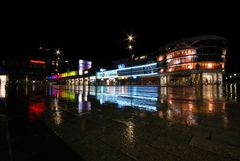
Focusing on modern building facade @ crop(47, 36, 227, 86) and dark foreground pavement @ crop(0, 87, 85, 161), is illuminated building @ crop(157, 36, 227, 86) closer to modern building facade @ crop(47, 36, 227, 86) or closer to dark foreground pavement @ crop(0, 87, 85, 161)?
modern building facade @ crop(47, 36, 227, 86)

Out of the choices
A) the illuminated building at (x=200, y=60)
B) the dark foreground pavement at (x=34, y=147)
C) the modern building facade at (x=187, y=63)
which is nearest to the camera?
the dark foreground pavement at (x=34, y=147)

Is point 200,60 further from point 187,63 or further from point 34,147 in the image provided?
point 34,147

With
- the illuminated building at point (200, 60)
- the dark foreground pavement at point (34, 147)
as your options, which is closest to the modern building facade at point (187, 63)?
the illuminated building at point (200, 60)

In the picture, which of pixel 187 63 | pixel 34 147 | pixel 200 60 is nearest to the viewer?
pixel 34 147

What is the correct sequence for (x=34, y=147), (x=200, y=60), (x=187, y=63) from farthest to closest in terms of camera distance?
1. (x=187, y=63)
2. (x=200, y=60)
3. (x=34, y=147)

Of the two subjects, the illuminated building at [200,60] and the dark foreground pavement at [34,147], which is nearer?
the dark foreground pavement at [34,147]

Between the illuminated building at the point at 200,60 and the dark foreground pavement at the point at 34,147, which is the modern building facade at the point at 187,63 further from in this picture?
the dark foreground pavement at the point at 34,147

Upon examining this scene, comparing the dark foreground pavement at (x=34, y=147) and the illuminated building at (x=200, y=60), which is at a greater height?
the illuminated building at (x=200, y=60)

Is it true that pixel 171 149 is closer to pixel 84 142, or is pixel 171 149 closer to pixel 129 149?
pixel 129 149

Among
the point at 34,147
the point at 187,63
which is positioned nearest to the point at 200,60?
the point at 187,63

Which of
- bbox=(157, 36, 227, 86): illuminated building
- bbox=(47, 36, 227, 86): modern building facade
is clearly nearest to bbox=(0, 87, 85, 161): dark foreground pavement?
bbox=(47, 36, 227, 86): modern building facade

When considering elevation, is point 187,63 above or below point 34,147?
above

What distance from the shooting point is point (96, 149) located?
370 cm

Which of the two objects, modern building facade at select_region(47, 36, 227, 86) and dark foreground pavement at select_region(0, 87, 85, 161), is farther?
modern building facade at select_region(47, 36, 227, 86)
